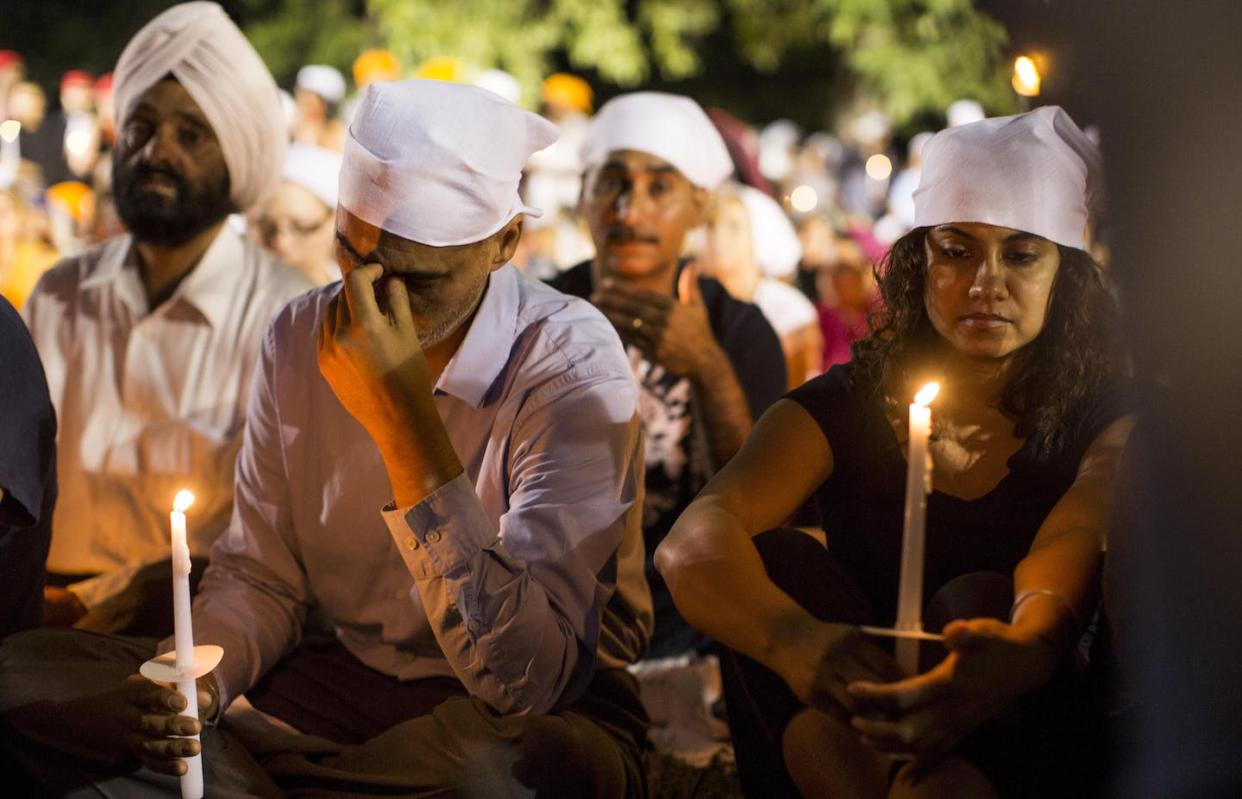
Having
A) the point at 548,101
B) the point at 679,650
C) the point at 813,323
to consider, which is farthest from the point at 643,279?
the point at 548,101

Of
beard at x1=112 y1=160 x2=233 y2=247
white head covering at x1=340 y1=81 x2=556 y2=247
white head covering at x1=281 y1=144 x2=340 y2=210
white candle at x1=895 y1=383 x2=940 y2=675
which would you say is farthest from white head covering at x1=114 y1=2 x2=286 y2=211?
white candle at x1=895 y1=383 x2=940 y2=675

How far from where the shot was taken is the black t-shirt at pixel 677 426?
4695 mm

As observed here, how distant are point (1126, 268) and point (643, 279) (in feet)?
8.31

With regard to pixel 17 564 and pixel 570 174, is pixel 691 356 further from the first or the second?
pixel 570 174

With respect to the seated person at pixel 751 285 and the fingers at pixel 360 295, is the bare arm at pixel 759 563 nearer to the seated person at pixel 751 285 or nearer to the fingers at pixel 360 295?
the fingers at pixel 360 295

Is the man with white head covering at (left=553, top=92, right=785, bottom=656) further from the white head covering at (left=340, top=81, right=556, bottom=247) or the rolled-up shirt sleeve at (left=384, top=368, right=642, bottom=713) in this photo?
the white head covering at (left=340, top=81, right=556, bottom=247)

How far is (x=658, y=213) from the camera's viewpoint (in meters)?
5.12

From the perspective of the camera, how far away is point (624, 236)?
4977 millimetres

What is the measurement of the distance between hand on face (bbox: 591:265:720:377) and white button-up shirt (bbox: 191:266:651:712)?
2.85ft

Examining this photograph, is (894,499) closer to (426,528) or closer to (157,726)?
(426,528)

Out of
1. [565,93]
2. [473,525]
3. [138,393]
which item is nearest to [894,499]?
[473,525]

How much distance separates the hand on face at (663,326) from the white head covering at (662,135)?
99 cm

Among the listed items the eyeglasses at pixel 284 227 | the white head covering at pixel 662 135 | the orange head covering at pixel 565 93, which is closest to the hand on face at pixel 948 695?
the white head covering at pixel 662 135

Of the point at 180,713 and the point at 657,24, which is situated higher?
the point at 657,24
